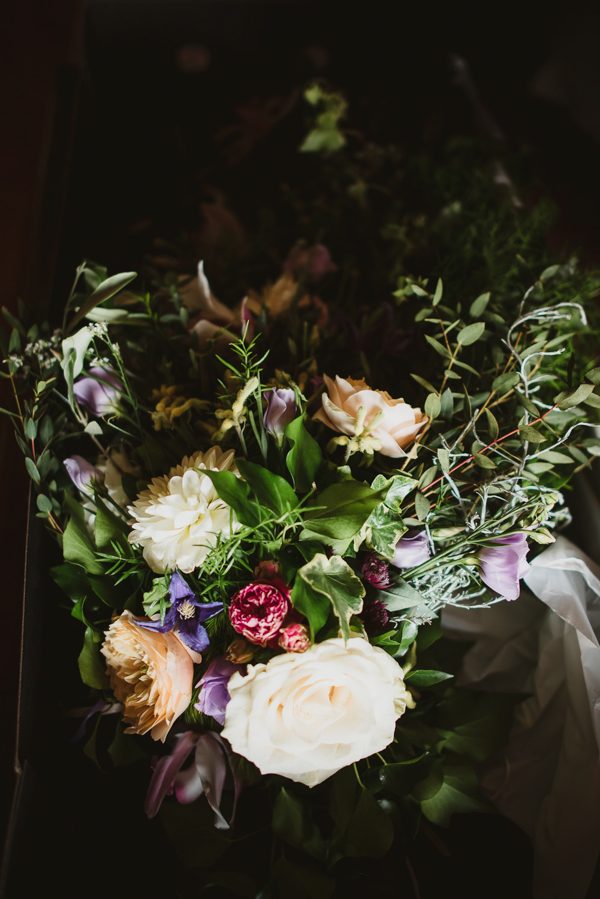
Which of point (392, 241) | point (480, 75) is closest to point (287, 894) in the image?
point (392, 241)

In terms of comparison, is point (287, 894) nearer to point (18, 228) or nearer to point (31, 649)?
point (31, 649)

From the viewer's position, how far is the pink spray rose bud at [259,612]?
49 centimetres

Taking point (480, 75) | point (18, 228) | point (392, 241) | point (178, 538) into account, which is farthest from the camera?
point (480, 75)

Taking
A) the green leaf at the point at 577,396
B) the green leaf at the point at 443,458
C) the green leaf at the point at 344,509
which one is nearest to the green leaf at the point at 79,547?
the green leaf at the point at 344,509

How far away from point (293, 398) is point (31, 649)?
34 cm

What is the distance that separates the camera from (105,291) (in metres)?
0.62

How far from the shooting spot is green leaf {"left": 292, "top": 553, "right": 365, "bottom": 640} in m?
0.49

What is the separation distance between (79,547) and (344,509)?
0.80 ft

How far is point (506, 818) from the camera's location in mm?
722

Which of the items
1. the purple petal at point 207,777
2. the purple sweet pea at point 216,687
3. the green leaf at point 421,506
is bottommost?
the purple petal at point 207,777

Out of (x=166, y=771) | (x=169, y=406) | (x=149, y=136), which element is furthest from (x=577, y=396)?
(x=149, y=136)

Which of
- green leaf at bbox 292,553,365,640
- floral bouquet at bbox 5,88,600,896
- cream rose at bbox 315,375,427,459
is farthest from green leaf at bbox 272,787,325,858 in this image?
cream rose at bbox 315,375,427,459

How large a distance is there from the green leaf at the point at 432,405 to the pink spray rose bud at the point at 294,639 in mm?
209

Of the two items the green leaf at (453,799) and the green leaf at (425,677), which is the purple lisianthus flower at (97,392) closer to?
the green leaf at (425,677)
